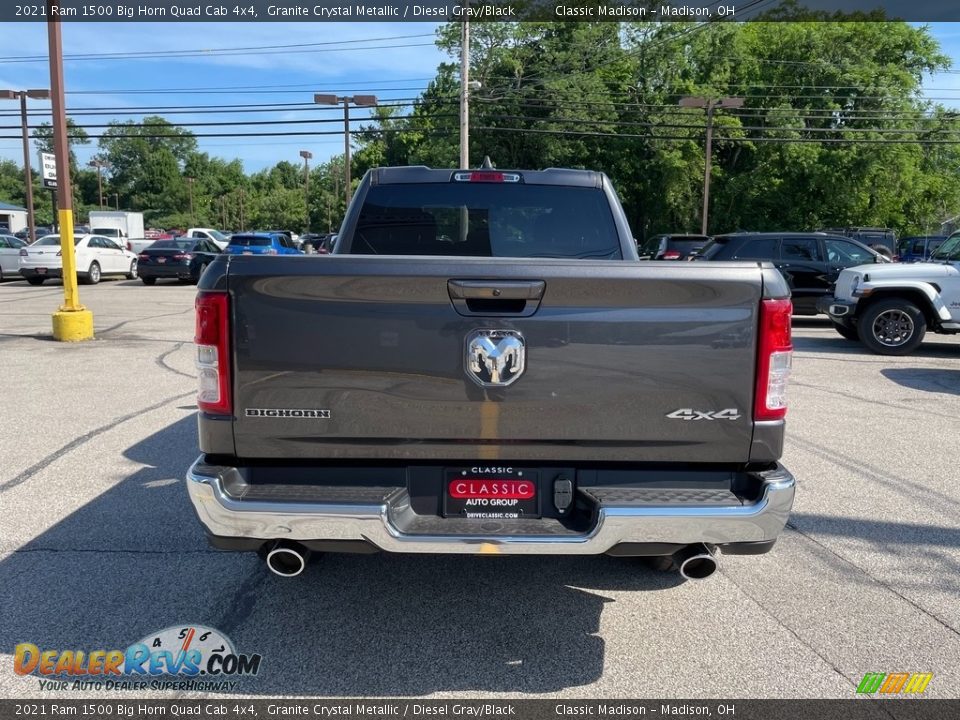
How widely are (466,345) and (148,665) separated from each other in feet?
6.20

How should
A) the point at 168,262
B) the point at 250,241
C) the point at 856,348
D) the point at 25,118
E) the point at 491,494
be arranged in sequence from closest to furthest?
the point at 491,494 → the point at 856,348 → the point at 168,262 → the point at 250,241 → the point at 25,118

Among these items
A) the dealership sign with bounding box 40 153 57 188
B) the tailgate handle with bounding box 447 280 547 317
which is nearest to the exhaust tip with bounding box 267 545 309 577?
the tailgate handle with bounding box 447 280 547 317

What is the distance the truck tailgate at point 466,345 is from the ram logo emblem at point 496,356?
0.02 metres

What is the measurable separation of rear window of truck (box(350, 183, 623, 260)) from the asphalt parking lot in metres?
1.86

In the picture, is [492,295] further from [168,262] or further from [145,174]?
[145,174]

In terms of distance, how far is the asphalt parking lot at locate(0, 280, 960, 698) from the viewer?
308 cm

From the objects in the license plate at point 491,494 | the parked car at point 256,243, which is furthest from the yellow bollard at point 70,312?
the parked car at point 256,243

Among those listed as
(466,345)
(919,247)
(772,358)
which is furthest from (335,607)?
(919,247)

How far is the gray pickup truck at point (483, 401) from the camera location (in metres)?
2.82

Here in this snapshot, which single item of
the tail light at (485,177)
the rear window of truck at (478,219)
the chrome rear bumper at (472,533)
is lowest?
the chrome rear bumper at (472,533)

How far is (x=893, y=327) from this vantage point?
11.4 meters

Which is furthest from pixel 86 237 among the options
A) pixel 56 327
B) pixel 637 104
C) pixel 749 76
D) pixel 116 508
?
pixel 749 76

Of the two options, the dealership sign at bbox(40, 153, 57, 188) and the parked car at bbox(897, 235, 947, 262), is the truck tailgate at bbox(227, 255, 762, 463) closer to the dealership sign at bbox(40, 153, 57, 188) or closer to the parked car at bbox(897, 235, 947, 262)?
the dealership sign at bbox(40, 153, 57, 188)

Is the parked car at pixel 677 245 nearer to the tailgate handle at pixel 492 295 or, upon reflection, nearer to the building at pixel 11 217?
the tailgate handle at pixel 492 295
